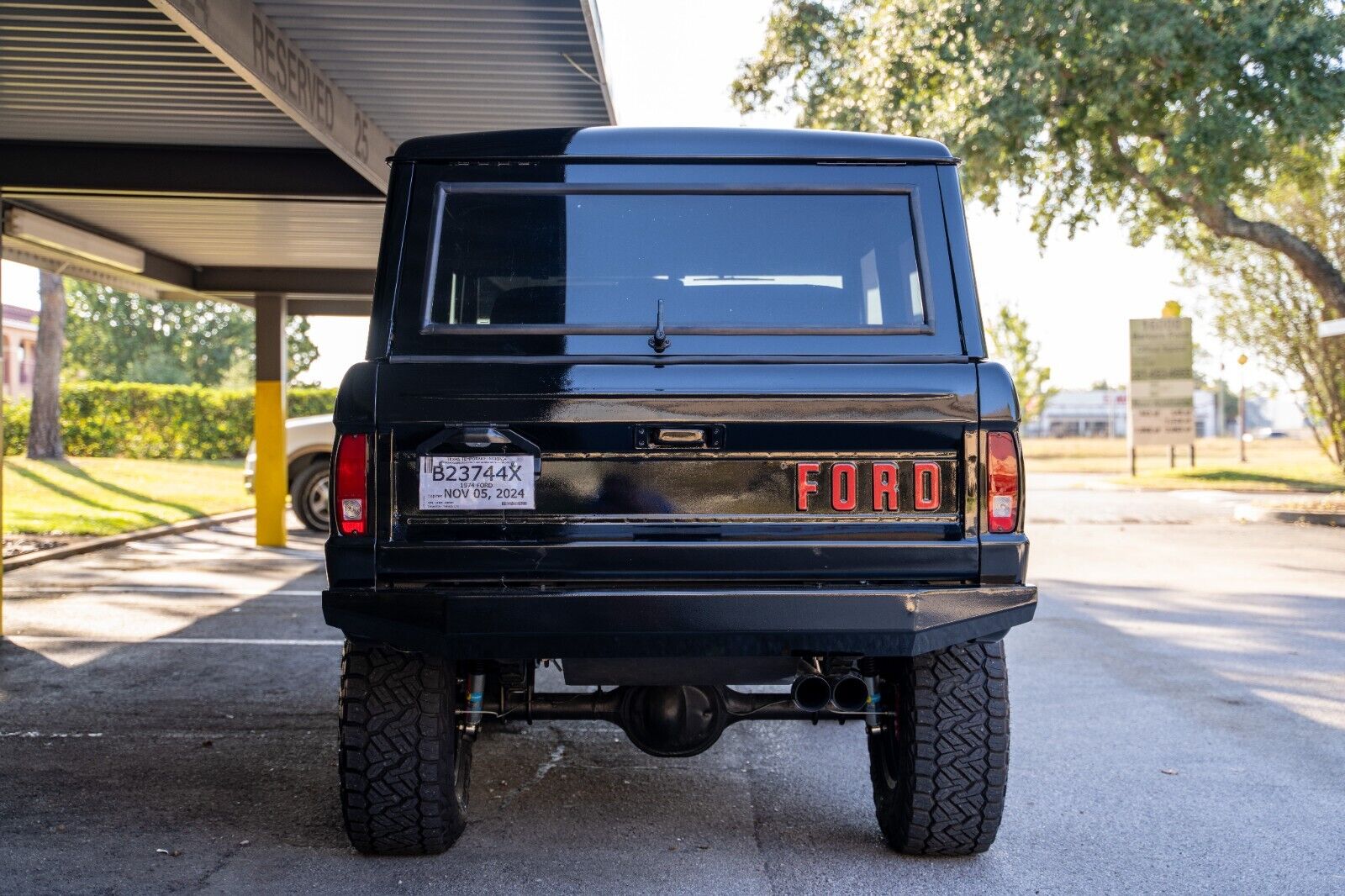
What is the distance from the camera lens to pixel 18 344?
7750 cm

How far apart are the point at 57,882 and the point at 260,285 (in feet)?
40.1

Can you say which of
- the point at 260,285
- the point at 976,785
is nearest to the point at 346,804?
the point at 976,785

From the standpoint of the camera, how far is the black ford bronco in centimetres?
398

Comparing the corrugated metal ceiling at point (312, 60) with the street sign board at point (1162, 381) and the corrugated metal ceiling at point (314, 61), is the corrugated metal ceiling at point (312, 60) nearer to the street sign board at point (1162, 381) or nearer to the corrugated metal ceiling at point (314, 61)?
the corrugated metal ceiling at point (314, 61)

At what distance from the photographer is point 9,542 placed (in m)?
15.1

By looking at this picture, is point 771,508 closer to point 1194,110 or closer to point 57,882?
point 57,882

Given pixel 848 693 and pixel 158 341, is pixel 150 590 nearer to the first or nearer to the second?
pixel 848 693

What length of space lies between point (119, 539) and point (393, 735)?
13185 mm

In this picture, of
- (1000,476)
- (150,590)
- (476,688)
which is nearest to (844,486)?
(1000,476)

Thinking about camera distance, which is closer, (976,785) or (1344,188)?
(976,785)

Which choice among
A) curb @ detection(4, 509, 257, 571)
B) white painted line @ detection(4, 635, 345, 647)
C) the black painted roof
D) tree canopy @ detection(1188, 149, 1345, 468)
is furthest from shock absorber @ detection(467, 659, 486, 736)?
tree canopy @ detection(1188, 149, 1345, 468)

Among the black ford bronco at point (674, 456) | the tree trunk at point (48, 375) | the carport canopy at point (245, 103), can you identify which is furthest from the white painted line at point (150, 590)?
the tree trunk at point (48, 375)

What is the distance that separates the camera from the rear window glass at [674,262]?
4.23m

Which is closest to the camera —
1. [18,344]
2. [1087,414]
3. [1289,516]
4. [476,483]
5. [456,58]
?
[476,483]
